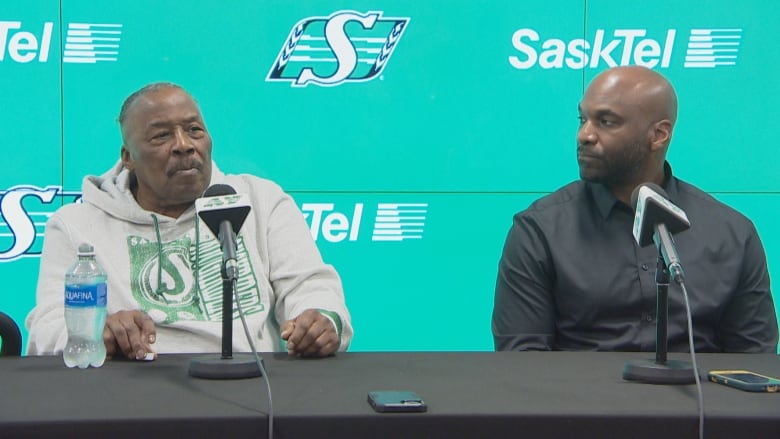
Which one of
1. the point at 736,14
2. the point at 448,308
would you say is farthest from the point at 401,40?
the point at 736,14

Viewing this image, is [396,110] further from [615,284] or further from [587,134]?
[615,284]

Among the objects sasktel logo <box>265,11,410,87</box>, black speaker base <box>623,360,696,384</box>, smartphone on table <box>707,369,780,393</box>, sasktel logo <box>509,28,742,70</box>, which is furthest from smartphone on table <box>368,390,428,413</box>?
sasktel logo <box>509,28,742,70</box>

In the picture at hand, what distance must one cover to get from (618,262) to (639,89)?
1.63ft

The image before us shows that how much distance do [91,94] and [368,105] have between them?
94cm

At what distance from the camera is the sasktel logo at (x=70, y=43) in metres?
3.26

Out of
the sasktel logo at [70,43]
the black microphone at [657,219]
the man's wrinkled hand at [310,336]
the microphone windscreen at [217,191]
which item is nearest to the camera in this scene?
the black microphone at [657,219]

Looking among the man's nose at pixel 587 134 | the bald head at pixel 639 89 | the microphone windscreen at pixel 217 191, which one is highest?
the bald head at pixel 639 89

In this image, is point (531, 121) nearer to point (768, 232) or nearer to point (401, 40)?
point (401, 40)

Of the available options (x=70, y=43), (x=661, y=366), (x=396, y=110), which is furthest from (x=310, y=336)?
(x=70, y=43)

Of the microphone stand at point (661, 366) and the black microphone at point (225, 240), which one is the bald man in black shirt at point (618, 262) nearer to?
the microphone stand at point (661, 366)

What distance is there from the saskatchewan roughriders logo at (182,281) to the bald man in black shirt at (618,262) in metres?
0.66

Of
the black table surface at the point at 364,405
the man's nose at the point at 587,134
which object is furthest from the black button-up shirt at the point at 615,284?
the black table surface at the point at 364,405

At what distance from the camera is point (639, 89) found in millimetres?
2637

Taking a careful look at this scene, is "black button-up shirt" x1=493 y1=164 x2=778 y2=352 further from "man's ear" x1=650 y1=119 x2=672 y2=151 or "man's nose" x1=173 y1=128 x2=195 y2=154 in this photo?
"man's nose" x1=173 y1=128 x2=195 y2=154
